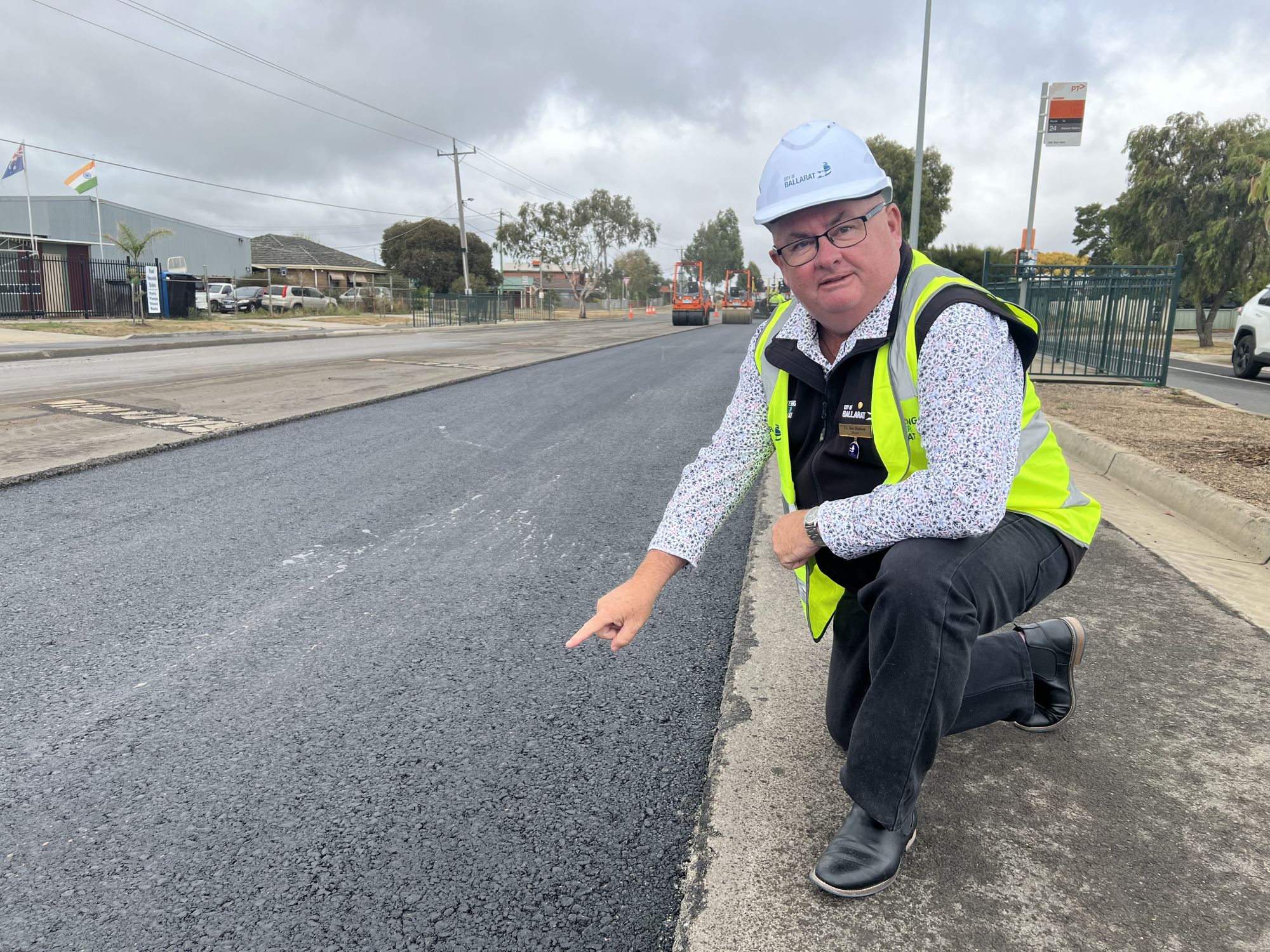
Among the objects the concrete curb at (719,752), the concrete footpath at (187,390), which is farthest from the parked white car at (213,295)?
the concrete curb at (719,752)

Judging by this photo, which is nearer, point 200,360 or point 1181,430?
point 1181,430

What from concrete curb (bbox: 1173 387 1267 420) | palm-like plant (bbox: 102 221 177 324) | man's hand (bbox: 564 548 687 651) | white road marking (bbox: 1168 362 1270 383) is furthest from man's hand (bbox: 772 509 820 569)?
palm-like plant (bbox: 102 221 177 324)

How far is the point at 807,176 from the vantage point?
198cm

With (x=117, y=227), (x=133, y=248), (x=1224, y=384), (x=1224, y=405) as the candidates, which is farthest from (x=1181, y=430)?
(x=117, y=227)

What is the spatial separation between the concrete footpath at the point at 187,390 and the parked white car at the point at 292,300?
26074 millimetres

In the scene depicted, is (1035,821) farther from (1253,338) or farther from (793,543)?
(1253,338)

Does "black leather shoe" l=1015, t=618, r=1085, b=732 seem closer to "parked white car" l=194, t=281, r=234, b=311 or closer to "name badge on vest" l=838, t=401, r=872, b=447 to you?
"name badge on vest" l=838, t=401, r=872, b=447

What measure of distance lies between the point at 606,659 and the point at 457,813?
0.97 meters

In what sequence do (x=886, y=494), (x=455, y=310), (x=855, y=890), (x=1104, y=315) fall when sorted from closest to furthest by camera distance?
(x=855, y=890)
(x=886, y=494)
(x=1104, y=315)
(x=455, y=310)

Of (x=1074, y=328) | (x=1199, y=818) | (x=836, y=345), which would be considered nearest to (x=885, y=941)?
(x=1199, y=818)

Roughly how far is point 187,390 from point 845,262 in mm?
9576

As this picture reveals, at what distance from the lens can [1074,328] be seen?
13211 mm

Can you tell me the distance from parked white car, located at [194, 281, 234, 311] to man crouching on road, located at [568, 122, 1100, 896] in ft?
118

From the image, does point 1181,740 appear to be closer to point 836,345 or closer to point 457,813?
point 836,345
